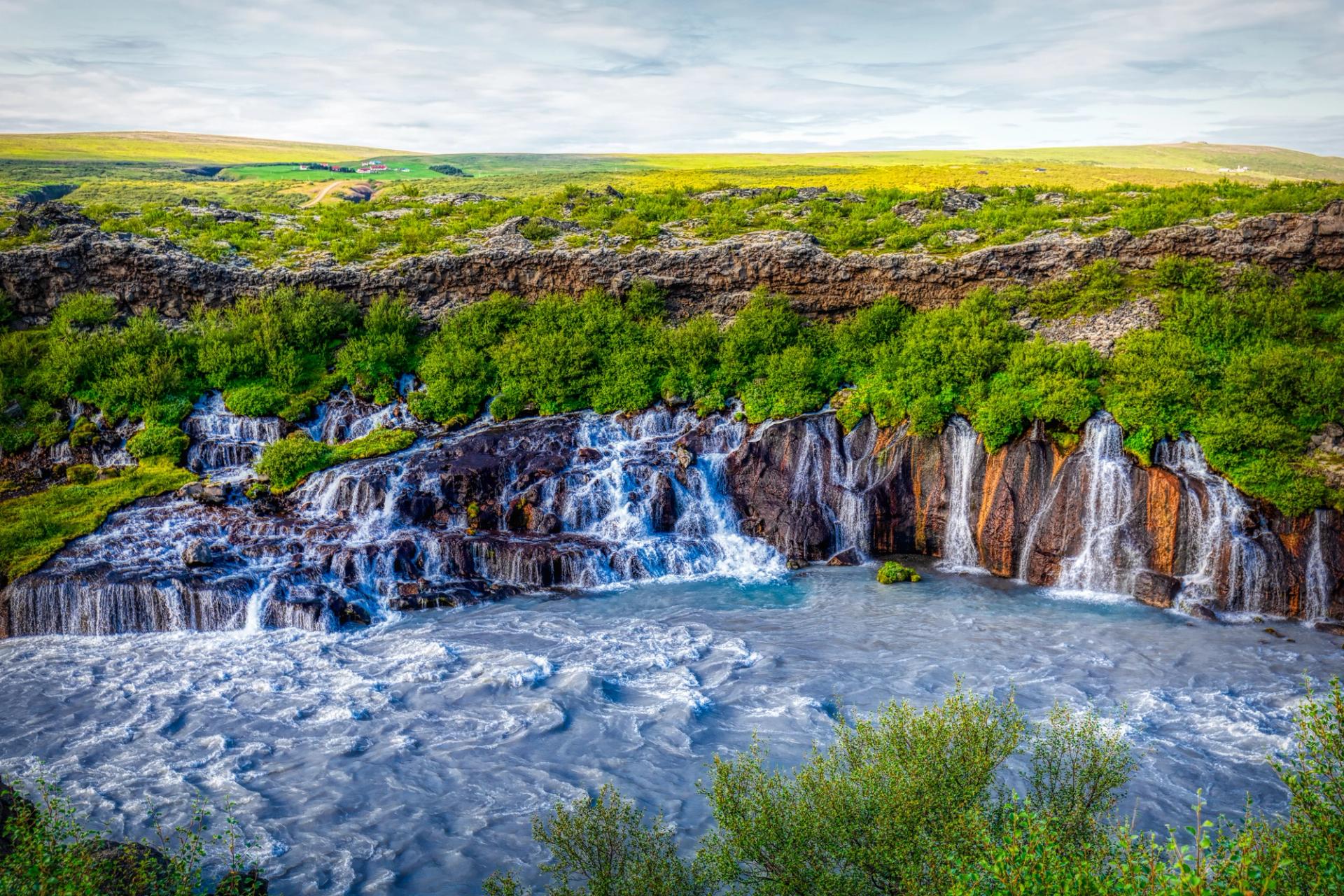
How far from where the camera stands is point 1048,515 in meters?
24.5

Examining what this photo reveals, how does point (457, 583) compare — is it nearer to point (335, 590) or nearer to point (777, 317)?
point (335, 590)

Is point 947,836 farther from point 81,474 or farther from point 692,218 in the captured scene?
point 692,218

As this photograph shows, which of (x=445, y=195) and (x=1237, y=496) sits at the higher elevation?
(x=445, y=195)

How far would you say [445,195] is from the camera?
48.8 m

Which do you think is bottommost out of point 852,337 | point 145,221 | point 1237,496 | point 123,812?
point 123,812

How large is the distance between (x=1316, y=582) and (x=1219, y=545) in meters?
2.29

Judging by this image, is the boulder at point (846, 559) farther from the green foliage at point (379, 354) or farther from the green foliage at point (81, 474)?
the green foliage at point (81, 474)

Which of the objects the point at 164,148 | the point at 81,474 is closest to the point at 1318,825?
the point at 81,474

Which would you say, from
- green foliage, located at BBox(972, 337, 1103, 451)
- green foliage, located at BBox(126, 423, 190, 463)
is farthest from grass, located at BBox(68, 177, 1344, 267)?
green foliage, located at BBox(126, 423, 190, 463)

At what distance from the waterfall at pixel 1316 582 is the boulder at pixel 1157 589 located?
2.93m

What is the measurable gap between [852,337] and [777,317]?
3.23m

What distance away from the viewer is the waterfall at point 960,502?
84.9 feet

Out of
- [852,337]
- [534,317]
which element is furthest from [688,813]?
[534,317]

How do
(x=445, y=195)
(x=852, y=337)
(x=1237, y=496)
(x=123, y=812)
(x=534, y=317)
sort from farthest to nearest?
(x=445, y=195), (x=534, y=317), (x=852, y=337), (x=1237, y=496), (x=123, y=812)
